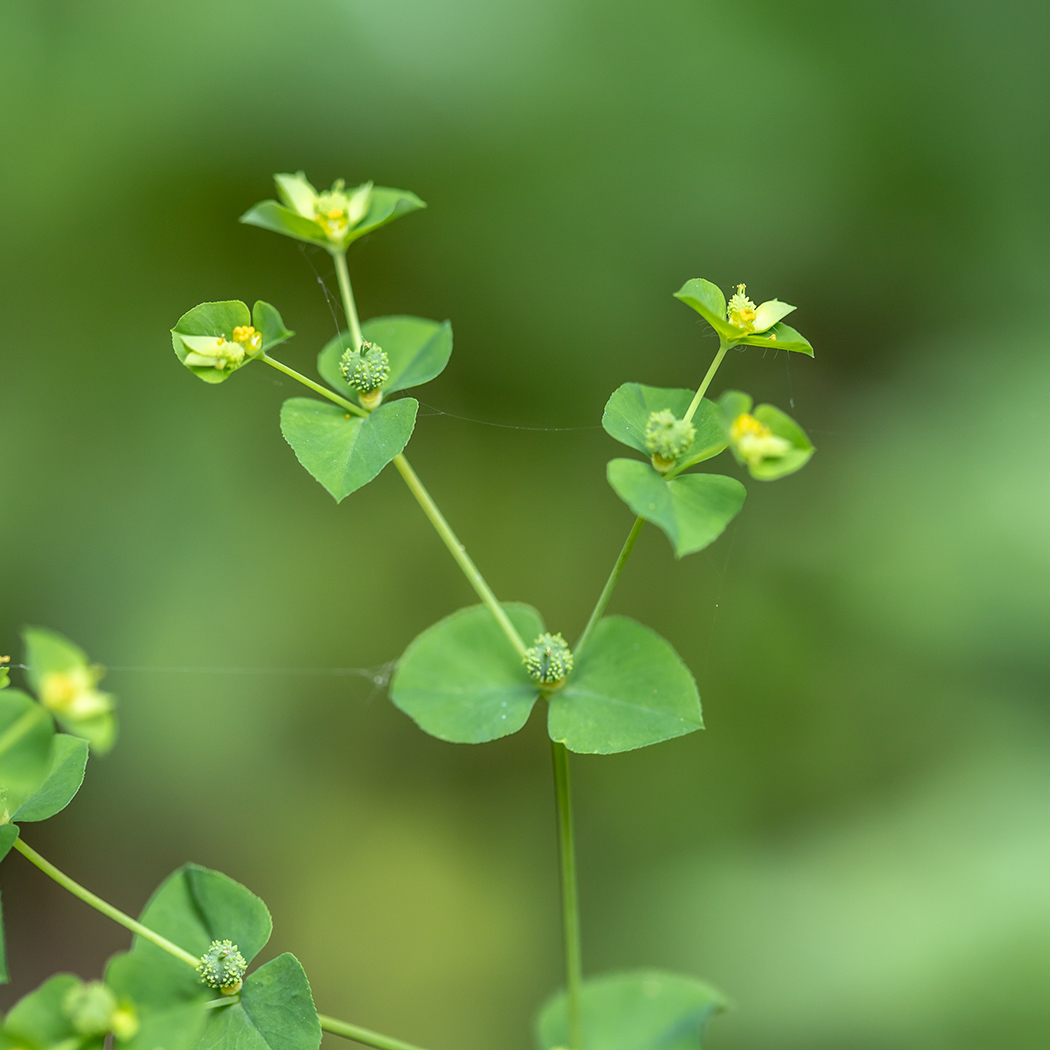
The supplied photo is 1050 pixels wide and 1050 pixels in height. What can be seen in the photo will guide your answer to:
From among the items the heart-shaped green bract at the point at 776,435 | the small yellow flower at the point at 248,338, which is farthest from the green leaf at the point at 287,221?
the heart-shaped green bract at the point at 776,435

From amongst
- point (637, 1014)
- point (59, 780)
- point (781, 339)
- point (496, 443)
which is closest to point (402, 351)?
point (781, 339)

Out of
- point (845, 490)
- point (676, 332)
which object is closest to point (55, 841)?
point (676, 332)

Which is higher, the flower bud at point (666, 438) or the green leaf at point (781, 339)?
the green leaf at point (781, 339)

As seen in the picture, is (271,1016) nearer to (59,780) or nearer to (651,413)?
(59,780)

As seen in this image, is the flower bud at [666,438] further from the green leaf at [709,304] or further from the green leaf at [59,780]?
the green leaf at [59,780]

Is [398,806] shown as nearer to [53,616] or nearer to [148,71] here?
[53,616]

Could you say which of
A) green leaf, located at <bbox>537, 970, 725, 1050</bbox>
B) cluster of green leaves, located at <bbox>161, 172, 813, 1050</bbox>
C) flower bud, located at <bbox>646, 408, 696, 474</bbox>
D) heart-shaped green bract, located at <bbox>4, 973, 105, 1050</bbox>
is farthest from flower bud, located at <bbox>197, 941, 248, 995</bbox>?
flower bud, located at <bbox>646, 408, 696, 474</bbox>

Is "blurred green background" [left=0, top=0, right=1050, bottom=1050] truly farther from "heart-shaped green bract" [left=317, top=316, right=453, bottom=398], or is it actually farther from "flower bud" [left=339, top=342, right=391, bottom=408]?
"flower bud" [left=339, top=342, right=391, bottom=408]
